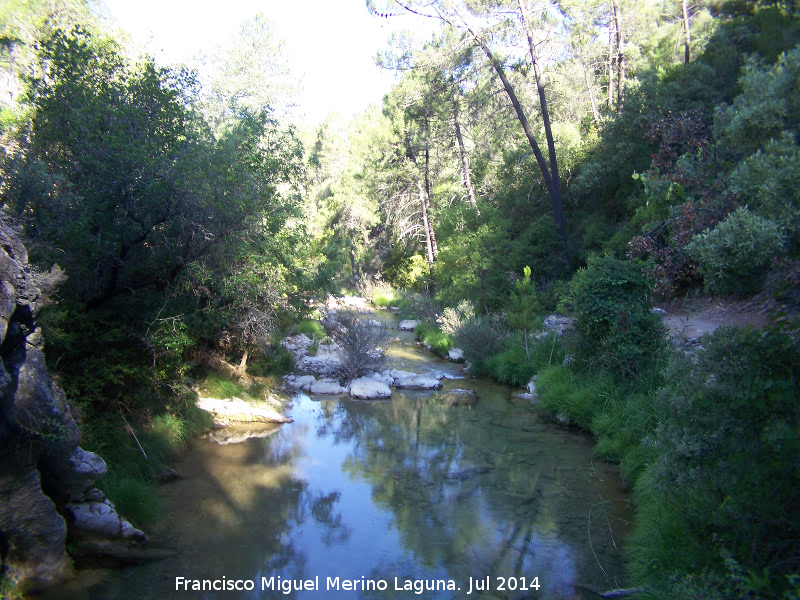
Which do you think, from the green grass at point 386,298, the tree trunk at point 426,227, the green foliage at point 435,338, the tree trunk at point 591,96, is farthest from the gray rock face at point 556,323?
the green grass at point 386,298

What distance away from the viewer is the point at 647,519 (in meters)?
6.00

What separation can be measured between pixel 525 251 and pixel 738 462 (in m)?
15.4

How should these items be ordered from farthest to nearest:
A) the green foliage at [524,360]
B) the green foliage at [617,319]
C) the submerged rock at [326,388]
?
the green foliage at [524,360] < the submerged rock at [326,388] < the green foliage at [617,319]

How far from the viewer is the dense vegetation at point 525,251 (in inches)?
150

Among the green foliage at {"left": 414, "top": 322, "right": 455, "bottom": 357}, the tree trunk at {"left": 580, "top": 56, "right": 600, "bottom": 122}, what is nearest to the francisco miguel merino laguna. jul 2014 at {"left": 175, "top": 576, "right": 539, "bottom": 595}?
the green foliage at {"left": 414, "top": 322, "right": 455, "bottom": 357}

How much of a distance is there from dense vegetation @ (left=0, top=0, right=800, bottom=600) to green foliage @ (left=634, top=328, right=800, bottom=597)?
0.02 m

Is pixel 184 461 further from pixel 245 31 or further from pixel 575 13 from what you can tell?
pixel 245 31

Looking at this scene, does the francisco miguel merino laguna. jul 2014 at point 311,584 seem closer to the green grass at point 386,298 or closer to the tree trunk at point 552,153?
the tree trunk at point 552,153

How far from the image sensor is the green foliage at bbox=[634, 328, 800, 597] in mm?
3260

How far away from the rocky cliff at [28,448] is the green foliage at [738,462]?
18.2 ft

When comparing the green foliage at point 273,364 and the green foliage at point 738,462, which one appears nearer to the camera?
the green foliage at point 738,462

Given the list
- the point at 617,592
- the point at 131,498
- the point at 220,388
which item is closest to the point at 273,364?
the point at 220,388

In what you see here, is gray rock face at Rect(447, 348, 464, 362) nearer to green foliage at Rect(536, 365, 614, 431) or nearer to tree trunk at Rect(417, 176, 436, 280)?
green foliage at Rect(536, 365, 614, 431)

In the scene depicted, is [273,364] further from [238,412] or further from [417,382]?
[417,382]
